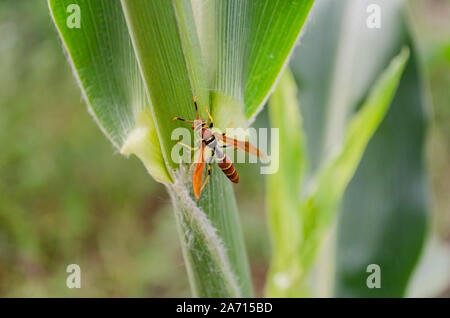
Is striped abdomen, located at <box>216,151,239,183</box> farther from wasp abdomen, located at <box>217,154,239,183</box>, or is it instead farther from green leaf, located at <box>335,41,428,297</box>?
green leaf, located at <box>335,41,428,297</box>

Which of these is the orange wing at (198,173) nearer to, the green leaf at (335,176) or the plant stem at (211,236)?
the plant stem at (211,236)

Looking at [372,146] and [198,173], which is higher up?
[372,146]

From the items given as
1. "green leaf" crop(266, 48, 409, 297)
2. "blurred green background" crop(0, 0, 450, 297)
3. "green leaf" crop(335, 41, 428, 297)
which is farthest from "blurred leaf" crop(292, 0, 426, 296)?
"blurred green background" crop(0, 0, 450, 297)

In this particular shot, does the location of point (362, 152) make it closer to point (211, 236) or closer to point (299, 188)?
point (299, 188)

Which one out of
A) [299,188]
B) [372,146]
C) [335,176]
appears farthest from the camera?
[372,146]

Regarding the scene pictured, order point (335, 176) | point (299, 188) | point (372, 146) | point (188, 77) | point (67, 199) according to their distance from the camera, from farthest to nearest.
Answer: point (67, 199), point (372, 146), point (299, 188), point (335, 176), point (188, 77)

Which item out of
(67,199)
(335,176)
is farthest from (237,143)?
(67,199)

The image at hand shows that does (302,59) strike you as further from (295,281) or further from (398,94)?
(295,281)
